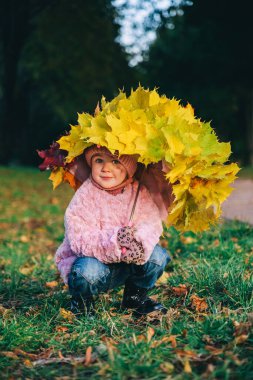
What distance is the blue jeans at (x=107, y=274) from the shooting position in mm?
3365

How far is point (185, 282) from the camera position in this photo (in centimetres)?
407

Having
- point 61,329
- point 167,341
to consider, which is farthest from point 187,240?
point 167,341

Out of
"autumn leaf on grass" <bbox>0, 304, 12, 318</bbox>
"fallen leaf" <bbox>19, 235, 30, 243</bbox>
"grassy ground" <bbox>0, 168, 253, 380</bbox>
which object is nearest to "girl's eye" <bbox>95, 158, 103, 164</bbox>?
"grassy ground" <bbox>0, 168, 253, 380</bbox>

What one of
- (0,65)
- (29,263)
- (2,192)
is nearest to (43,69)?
(0,65)

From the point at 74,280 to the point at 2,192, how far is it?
9604 mm

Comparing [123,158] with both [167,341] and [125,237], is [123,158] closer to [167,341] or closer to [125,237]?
[125,237]

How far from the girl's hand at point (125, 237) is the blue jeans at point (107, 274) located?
7.9 inches

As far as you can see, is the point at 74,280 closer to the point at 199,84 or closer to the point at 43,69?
the point at 43,69

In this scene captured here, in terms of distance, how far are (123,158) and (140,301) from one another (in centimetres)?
92

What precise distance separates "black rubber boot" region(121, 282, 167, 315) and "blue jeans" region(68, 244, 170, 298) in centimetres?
4

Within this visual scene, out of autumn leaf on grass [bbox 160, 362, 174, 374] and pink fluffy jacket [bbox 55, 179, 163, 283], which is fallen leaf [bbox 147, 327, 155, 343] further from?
pink fluffy jacket [bbox 55, 179, 163, 283]

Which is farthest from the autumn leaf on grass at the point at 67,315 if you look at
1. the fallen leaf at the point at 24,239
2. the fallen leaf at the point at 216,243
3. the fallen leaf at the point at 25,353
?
the fallen leaf at the point at 24,239

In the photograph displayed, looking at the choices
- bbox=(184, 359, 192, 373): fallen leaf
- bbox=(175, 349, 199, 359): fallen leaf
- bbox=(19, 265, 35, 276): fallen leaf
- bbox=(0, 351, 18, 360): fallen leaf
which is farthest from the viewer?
bbox=(19, 265, 35, 276): fallen leaf

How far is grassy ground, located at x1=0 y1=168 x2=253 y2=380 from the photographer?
261 cm
